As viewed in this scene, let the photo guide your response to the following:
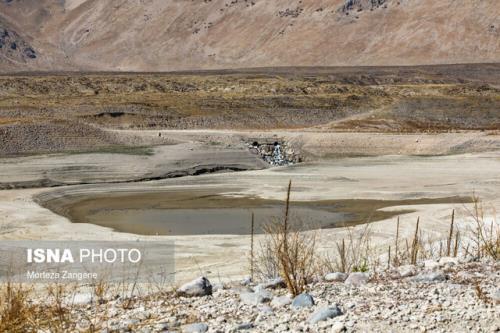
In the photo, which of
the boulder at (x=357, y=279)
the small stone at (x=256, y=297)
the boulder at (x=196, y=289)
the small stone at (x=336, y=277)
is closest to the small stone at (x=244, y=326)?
the small stone at (x=256, y=297)

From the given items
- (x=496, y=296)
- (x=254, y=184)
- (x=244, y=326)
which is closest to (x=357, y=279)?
(x=496, y=296)

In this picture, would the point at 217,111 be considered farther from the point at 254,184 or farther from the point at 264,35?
the point at 264,35

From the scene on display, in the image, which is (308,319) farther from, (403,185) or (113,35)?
(113,35)

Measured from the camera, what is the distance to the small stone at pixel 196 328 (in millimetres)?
6656

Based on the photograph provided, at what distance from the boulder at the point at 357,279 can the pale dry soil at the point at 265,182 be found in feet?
13.4

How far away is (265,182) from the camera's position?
94.9ft

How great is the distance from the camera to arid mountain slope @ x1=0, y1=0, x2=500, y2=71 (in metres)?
139

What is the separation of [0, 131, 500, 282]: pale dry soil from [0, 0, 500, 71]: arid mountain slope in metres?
95.8

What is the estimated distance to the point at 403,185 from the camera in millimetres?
27656

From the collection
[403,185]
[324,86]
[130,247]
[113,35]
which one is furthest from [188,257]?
[113,35]

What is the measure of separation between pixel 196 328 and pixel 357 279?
7.76ft

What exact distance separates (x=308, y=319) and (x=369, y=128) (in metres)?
43.6

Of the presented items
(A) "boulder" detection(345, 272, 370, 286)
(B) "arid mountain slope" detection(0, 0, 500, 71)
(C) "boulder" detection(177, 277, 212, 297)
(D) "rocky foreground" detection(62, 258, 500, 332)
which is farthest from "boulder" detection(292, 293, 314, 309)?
(B) "arid mountain slope" detection(0, 0, 500, 71)

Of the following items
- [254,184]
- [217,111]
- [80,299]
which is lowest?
[254,184]
